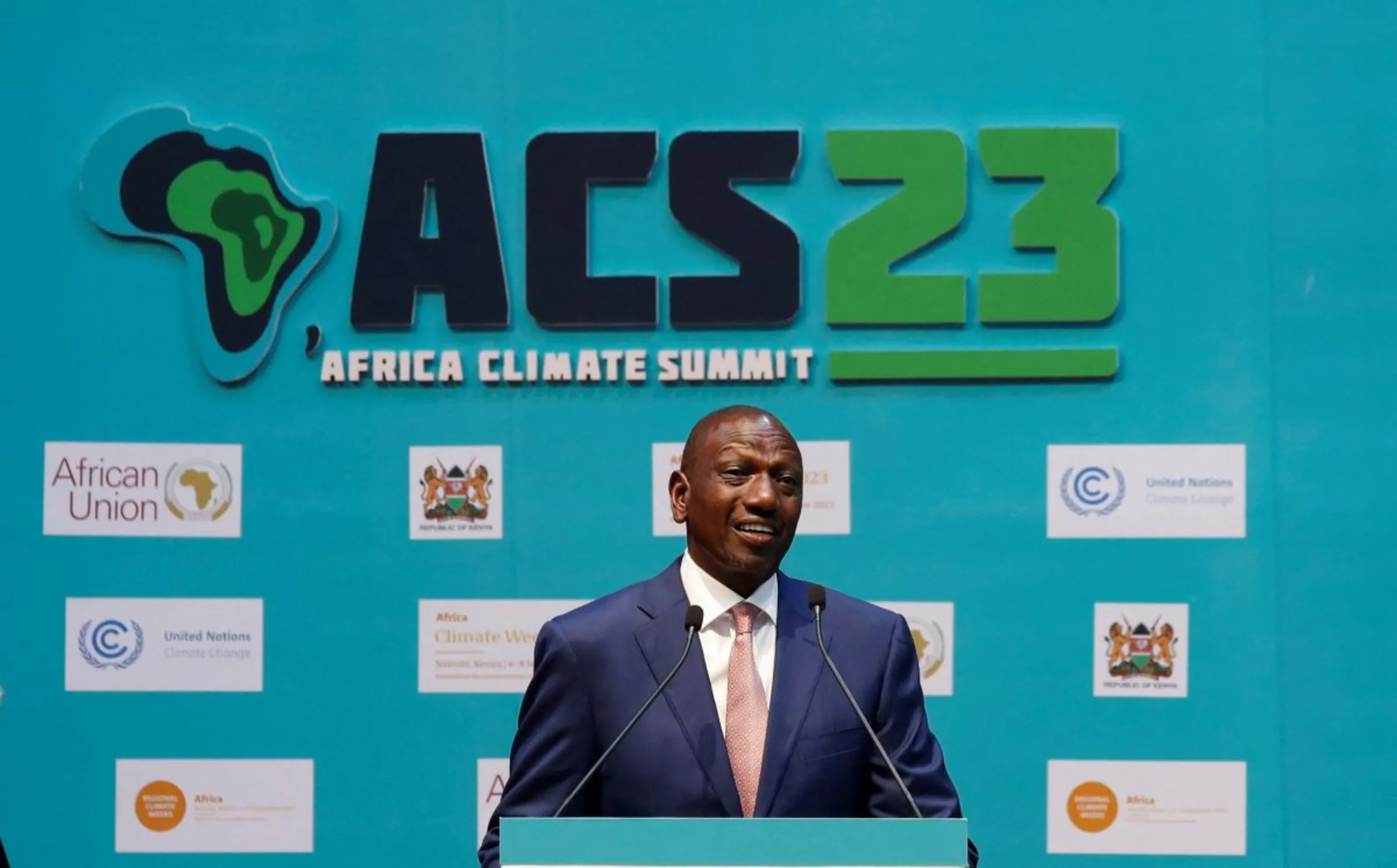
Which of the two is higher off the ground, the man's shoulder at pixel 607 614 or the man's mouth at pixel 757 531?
the man's mouth at pixel 757 531

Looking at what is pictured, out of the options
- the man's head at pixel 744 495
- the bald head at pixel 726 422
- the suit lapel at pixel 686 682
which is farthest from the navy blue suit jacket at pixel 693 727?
the bald head at pixel 726 422

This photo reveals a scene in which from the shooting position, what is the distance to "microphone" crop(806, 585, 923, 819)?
7.89 ft

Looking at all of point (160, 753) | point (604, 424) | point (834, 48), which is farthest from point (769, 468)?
point (160, 753)

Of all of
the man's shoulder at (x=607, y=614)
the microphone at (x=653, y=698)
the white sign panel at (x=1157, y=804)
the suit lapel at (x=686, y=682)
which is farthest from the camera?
the white sign panel at (x=1157, y=804)

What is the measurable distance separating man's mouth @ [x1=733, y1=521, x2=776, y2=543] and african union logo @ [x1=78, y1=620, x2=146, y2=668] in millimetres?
2782

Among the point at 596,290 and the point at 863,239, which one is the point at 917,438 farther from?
the point at 596,290

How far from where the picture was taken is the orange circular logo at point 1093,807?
468 centimetres

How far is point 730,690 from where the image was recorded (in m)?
2.59

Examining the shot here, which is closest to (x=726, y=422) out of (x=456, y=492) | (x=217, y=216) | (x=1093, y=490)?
(x=456, y=492)

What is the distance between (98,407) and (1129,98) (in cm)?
317

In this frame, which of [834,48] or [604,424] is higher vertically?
[834,48]

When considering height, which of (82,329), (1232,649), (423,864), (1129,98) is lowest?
(423,864)

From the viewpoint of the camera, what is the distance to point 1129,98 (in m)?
4.73

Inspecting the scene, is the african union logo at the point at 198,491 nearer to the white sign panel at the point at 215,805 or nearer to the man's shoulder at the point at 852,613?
the white sign panel at the point at 215,805
